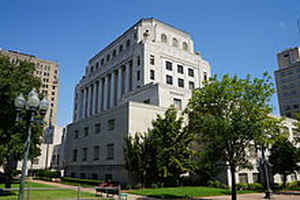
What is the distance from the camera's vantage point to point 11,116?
801 inches

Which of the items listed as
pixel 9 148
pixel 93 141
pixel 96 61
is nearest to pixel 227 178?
pixel 93 141

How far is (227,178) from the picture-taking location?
30578 mm

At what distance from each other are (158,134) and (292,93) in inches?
3901

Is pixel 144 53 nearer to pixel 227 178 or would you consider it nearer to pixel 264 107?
pixel 227 178

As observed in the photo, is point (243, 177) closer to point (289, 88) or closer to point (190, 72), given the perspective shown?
point (190, 72)

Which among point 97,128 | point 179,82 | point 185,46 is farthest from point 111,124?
point 185,46

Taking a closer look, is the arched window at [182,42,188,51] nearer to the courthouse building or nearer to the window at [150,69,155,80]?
the courthouse building

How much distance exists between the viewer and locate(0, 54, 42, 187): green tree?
1889 cm

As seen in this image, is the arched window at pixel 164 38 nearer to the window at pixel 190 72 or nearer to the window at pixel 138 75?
the window at pixel 190 72

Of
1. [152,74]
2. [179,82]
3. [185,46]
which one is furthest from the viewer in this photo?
[185,46]

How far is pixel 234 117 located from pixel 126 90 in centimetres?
3473

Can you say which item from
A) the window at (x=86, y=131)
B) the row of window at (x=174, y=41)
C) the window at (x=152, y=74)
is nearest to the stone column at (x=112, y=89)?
the window at (x=152, y=74)

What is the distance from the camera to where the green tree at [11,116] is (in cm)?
1889

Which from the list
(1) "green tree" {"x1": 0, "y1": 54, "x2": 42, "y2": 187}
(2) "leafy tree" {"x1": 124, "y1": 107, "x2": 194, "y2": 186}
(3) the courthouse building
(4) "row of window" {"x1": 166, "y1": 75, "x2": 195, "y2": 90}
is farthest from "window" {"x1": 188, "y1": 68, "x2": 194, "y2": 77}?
(1) "green tree" {"x1": 0, "y1": 54, "x2": 42, "y2": 187}
